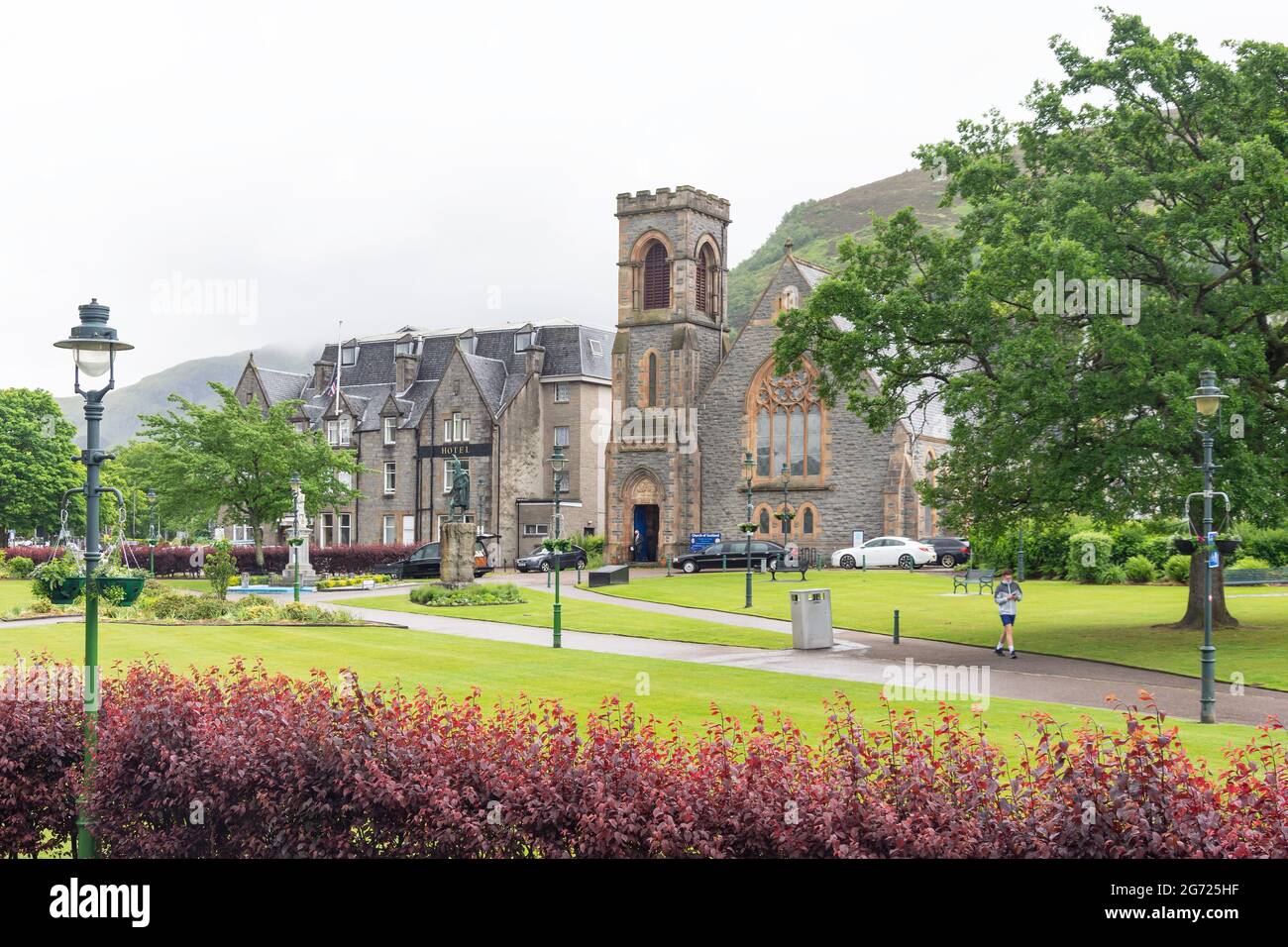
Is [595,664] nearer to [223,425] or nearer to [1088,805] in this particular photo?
[1088,805]

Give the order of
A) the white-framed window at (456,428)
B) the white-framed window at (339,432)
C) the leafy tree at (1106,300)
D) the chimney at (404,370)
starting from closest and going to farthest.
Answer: the leafy tree at (1106,300), the white-framed window at (456,428), the white-framed window at (339,432), the chimney at (404,370)

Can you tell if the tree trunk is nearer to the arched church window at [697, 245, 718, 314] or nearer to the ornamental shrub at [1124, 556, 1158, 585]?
the ornamental shrub at [1124, 556, 1158, 585]

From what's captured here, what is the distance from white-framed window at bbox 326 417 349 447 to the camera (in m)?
78.8

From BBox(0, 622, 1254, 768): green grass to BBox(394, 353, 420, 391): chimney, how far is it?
157 feet

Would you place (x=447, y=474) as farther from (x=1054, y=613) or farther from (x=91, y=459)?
(x=91, y=459)

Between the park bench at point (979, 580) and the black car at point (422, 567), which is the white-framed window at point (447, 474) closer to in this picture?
the black car at point (422, 567)

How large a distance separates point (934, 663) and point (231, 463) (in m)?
36.9

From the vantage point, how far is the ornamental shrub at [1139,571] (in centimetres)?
4806

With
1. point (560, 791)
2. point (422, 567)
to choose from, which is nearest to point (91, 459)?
point (560, 791)

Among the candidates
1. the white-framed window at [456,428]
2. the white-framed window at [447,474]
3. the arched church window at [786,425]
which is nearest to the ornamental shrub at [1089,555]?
the arched church window at [786,425]

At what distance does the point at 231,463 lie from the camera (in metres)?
53.8

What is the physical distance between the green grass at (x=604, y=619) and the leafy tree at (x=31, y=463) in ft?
172

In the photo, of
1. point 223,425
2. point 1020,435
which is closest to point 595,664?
point 1020,435
